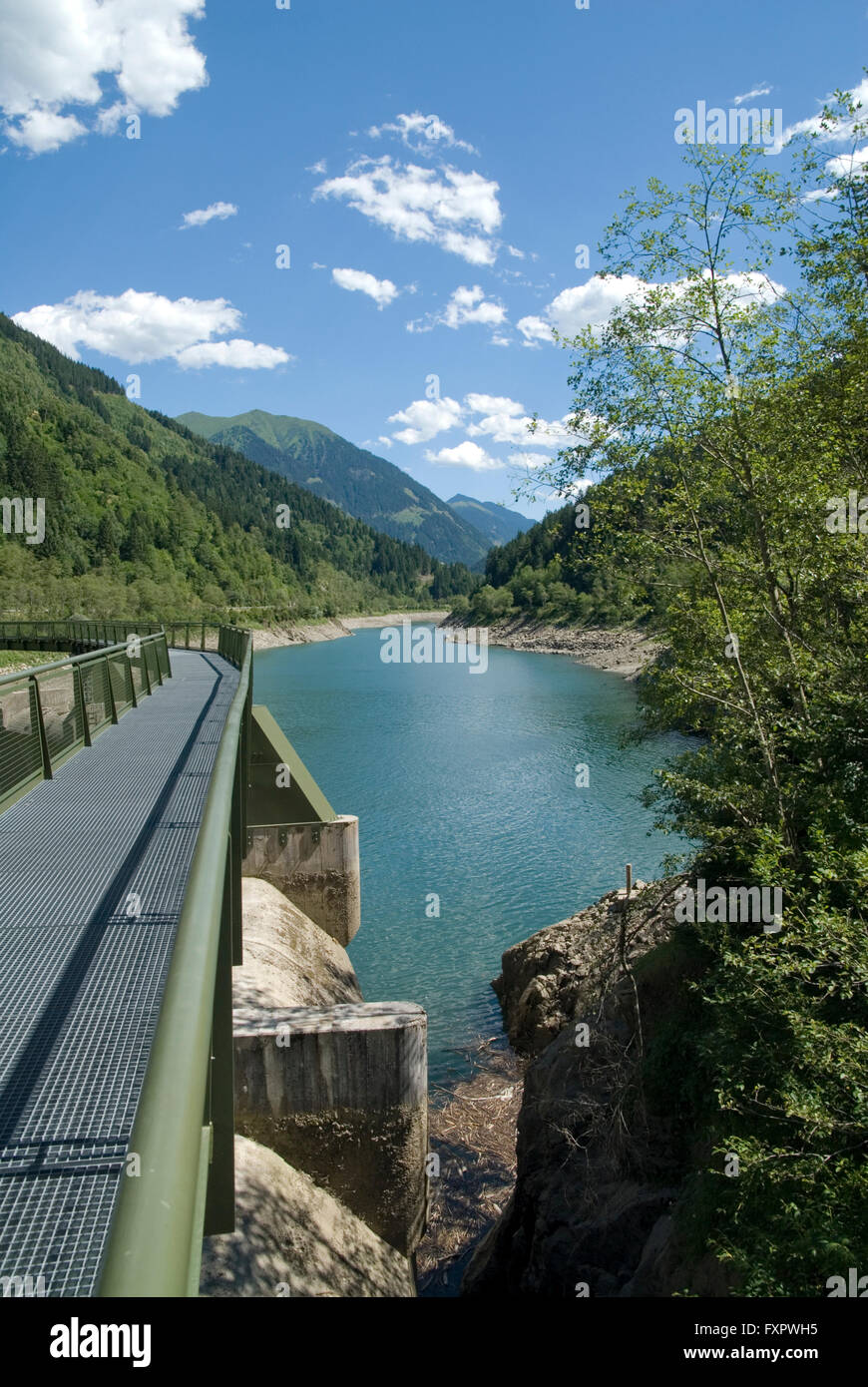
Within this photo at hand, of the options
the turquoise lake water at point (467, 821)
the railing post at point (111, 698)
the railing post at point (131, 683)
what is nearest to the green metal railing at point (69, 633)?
the turquoise lake water at point (467, 821)

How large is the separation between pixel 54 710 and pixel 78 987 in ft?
18.3

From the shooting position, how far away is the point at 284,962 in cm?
Answer: 1379

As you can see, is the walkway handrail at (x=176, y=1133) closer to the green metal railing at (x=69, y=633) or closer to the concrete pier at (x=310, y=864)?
the concrete pier at (x=310, y=864)

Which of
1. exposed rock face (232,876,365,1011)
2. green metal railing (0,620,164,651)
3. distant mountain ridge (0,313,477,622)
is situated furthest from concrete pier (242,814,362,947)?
distant mountain ridge (0,313,477,622)

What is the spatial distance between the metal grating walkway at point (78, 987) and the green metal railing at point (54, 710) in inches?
12.9

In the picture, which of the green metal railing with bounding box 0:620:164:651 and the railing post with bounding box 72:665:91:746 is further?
the green metal railing with bounding box 0:620:164:651

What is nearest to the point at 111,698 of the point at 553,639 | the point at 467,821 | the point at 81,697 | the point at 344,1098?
the point at 81,697

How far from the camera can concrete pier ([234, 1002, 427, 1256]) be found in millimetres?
9484

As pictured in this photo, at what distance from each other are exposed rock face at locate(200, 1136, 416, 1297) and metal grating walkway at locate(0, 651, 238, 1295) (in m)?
3.92

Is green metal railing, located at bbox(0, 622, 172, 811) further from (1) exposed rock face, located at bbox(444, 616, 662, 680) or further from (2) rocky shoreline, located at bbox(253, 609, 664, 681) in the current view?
(1) exposed rock face, located at bbox(444, 616, 662, 680)

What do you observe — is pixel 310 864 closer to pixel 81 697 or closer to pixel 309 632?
pixel 81 697

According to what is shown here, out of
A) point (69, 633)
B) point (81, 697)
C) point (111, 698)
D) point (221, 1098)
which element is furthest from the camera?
point (69, 633)

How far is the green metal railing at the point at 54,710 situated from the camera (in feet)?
25.6
